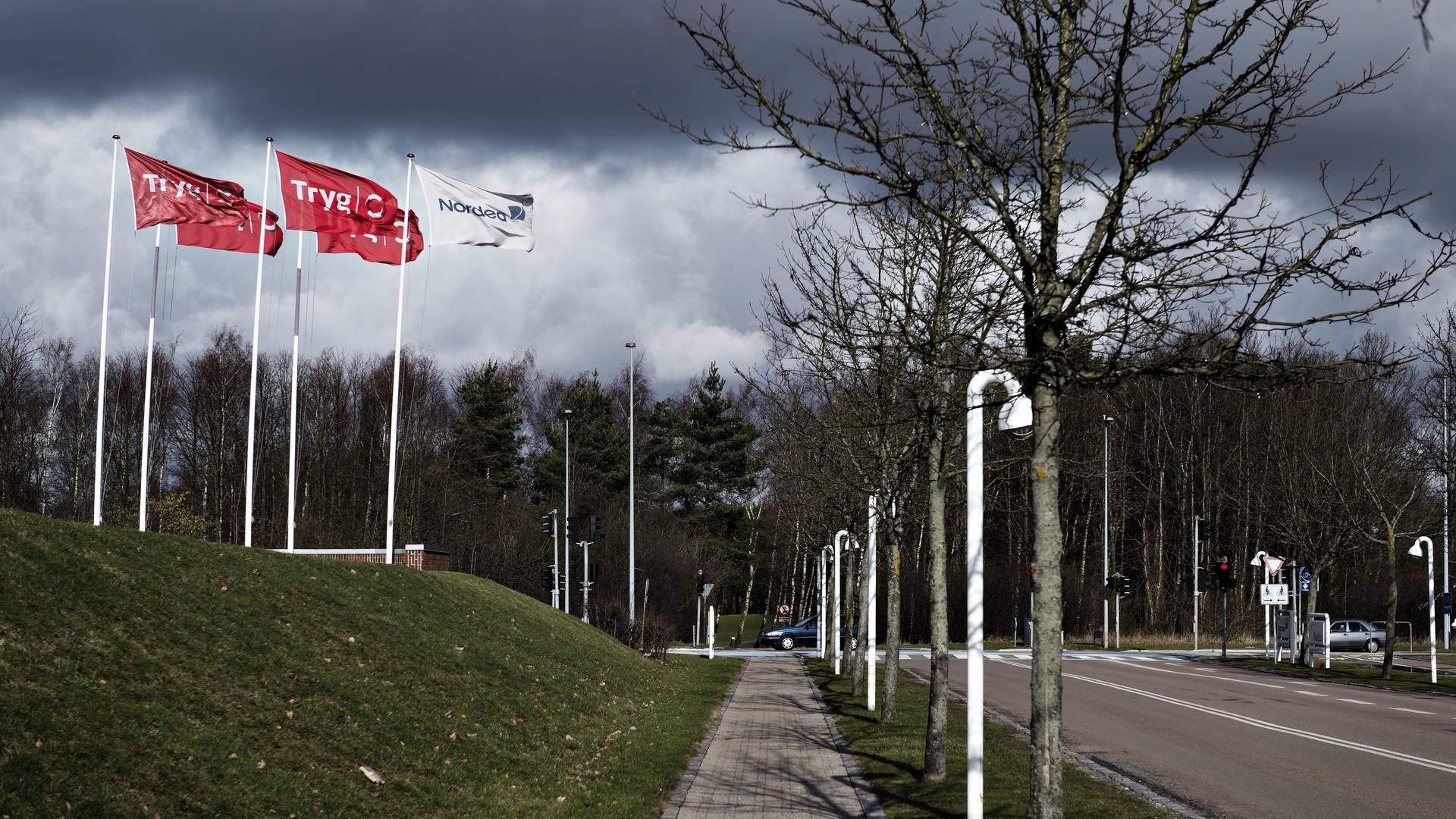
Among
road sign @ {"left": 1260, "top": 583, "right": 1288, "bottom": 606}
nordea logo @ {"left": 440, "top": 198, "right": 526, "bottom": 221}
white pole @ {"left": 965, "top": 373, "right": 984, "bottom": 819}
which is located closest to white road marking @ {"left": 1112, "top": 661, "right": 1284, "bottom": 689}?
road sign @ {"left": 1260, "top": 583, "right": 1288, "bottom": 606}

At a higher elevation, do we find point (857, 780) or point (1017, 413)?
point (1017, 413)

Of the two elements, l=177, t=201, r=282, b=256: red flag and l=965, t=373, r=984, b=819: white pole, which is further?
l=177, t=201, r=282, b=256: red flag

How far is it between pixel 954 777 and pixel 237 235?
2081cm

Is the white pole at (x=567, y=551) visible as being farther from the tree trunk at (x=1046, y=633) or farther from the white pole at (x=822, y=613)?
the tree trunk at (x=1046, y=633)

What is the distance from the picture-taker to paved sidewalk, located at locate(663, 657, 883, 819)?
11359 mm

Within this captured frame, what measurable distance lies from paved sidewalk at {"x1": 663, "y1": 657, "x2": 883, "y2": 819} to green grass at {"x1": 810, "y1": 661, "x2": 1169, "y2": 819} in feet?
0.94

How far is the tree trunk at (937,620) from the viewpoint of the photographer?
13.0m

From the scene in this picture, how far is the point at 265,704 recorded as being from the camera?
10375 millimetres

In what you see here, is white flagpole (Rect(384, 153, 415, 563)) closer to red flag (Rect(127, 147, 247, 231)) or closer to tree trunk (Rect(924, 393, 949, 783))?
red flag (Rect(127, 147, 247, 231))

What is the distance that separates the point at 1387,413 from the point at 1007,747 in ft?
101

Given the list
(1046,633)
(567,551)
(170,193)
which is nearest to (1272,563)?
(567,551)

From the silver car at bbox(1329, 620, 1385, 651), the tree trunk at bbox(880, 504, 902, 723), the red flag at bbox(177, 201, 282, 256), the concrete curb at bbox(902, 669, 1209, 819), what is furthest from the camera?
the silver car at bbox(1329, 620, 1385, 651)

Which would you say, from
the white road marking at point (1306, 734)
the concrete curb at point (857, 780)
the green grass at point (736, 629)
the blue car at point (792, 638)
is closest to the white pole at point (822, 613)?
the blue car at point (792, 638)

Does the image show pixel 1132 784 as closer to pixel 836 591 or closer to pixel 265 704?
pixel 265 704
